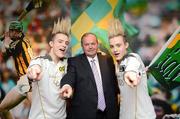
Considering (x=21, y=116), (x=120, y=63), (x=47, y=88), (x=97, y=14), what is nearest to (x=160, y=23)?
(x=97, y=14)

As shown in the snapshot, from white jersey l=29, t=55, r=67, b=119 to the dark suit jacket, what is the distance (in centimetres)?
8

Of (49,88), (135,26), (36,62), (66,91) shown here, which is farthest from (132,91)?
(135,26)

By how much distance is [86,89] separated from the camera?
2184 mm

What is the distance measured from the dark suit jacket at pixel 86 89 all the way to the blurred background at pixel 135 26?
60cm

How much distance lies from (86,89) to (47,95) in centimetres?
26

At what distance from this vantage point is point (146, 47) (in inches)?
108

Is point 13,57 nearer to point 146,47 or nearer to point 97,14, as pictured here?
point 97,14

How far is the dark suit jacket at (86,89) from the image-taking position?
2.17 m

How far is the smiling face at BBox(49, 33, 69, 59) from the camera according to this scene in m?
2.27

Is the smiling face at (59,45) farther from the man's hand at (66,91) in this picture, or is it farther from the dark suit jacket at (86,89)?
the man's hand at (66,91)

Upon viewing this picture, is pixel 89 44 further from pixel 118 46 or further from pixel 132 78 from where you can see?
pixel 132 78

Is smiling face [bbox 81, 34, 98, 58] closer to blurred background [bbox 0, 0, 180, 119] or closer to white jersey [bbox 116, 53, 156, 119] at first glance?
white jersey [bbox 116, 53, 156, 119]

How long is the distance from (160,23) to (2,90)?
1457 mm

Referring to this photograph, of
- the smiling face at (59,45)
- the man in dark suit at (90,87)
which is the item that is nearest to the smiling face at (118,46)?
the man in dark suit at (90,87)
